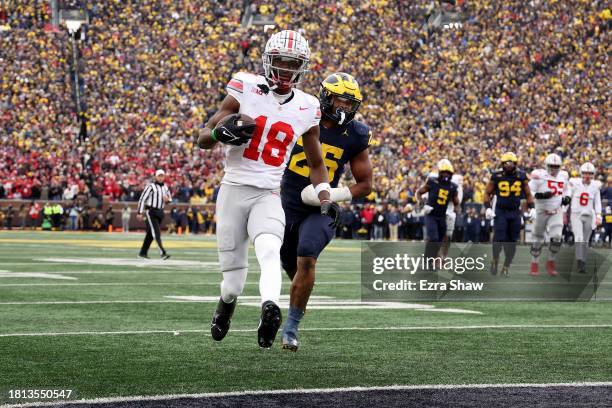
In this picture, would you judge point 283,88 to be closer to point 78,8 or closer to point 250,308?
point 250,308

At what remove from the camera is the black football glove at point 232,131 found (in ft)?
21.1

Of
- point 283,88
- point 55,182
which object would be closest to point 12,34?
point 55,182

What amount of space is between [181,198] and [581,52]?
14213mm

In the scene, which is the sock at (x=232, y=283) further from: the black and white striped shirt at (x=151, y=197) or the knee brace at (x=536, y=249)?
the black and white striped shirt at (x=151, y=197)

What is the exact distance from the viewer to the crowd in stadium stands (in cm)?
3722

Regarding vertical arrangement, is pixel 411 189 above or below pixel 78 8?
below

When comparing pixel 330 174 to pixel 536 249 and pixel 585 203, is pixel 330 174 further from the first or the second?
pixel 585 203

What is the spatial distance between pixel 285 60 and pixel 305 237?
1.27 metres

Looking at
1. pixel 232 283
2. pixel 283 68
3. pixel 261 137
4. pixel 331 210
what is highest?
pixel 283 68

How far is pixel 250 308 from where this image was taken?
10648 millimetres

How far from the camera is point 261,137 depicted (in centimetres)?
695

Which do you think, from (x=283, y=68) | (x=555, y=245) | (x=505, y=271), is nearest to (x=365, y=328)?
(x=283, y=68)

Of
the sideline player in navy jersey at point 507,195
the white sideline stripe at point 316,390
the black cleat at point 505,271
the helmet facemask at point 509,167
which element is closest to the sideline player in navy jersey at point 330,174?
the white sideline stripe at point 316,390

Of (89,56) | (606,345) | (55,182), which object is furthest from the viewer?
(89,56)
